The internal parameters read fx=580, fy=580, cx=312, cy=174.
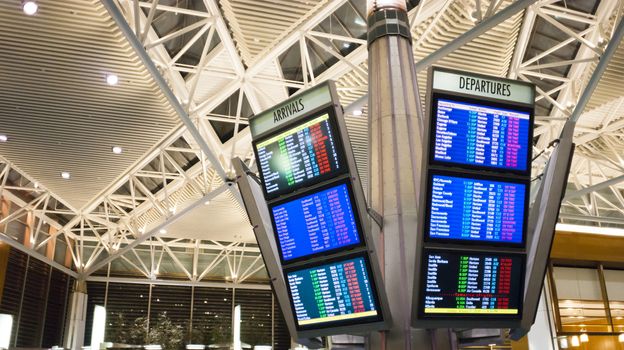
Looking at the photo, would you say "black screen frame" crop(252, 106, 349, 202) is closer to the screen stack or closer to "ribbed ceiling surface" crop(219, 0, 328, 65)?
the screen stack

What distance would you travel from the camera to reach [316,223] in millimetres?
4180

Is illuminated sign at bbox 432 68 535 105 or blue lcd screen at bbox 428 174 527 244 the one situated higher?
illuminated sign at bbox 432 68 535 105

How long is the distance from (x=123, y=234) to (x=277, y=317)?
27.4 ft

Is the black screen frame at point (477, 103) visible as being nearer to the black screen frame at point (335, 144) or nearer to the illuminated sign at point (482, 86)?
the illuminated sign at point (482, 86)

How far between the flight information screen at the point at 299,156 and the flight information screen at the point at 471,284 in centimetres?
94

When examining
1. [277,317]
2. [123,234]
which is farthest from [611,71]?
[277,317]

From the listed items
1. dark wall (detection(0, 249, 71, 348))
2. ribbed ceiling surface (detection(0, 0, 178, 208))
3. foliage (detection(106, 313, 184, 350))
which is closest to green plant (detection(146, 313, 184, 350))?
foliage (detection(106, 313, 184, 350))

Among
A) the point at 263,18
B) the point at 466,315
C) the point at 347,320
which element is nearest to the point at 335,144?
→ the point at 347,320

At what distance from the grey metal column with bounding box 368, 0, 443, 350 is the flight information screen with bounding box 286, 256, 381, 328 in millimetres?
420

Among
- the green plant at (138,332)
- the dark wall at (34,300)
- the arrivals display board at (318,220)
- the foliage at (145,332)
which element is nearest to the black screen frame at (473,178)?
the arrivals display board at (318,220)

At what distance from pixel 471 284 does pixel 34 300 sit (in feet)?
65.0

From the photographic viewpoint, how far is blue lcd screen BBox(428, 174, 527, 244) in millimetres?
3910

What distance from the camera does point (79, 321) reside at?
73.6 ft

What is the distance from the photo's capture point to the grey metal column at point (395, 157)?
14.1 ft
